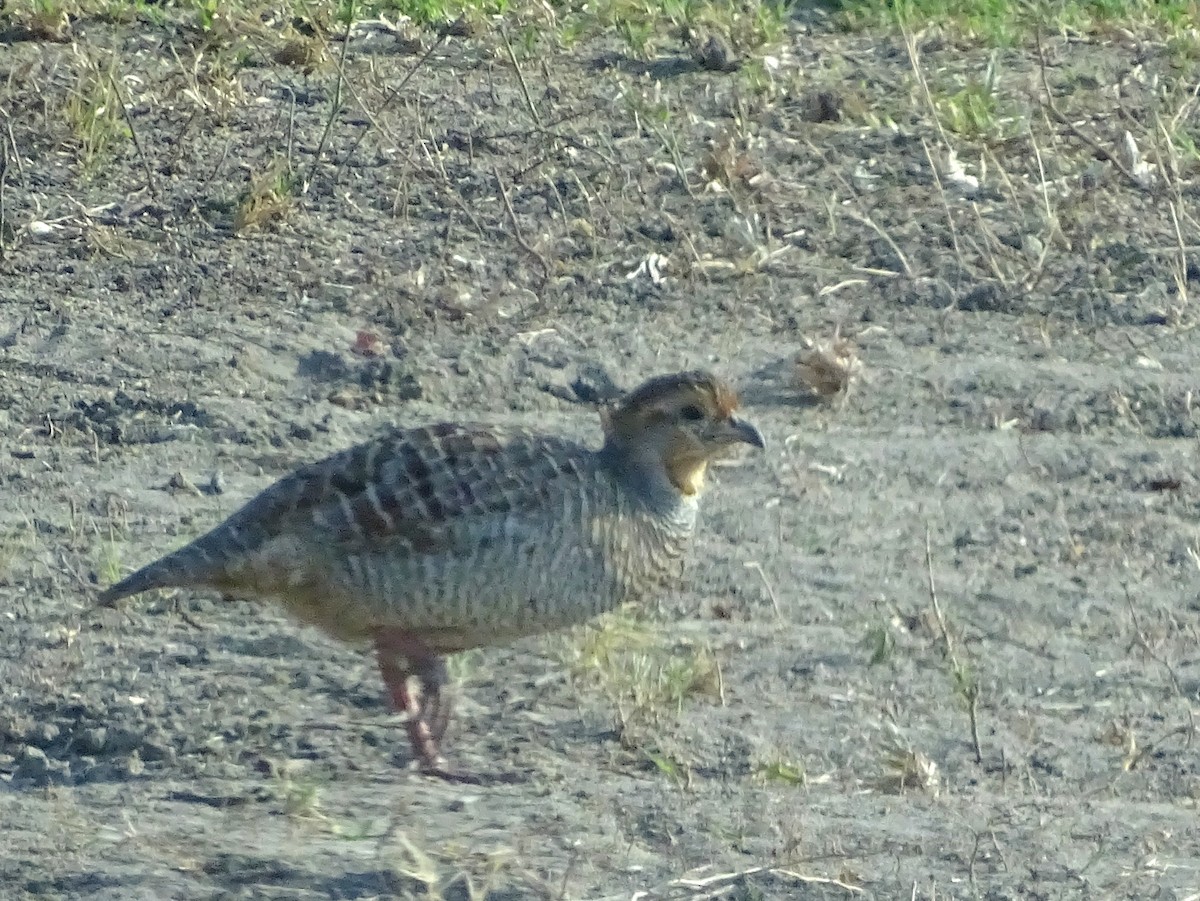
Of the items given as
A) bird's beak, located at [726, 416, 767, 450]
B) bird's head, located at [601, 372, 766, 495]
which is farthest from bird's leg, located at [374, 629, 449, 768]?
bird's beak, located at [726, 416, 767, 450]

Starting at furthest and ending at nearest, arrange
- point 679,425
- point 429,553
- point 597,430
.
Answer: point 597,430
point 679,425
point 429,553

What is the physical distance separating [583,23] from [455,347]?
3050 millimetres

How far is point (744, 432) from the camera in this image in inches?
237

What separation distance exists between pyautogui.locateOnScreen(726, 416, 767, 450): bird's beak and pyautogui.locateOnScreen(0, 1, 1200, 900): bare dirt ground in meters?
0.55

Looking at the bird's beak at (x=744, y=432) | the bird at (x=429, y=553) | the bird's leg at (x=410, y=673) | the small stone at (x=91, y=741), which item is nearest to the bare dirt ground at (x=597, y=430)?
the small stone at (x=91, y=741)

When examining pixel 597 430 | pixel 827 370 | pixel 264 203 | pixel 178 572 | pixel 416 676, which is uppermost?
pixel 264 203

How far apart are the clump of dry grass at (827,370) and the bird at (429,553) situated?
84.3 inches

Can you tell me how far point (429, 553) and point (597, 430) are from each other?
7.00 ft

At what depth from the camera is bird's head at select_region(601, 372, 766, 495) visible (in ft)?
19.7

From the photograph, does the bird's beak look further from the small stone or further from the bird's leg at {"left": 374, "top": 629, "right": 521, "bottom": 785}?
the small stone

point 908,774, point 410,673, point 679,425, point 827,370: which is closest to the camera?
point 908,774

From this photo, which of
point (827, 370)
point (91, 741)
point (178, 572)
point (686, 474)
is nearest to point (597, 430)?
point (827, 370)

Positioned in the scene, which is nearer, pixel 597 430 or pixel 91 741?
pixel 91 741

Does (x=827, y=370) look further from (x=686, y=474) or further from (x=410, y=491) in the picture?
(x=410, y=491)
